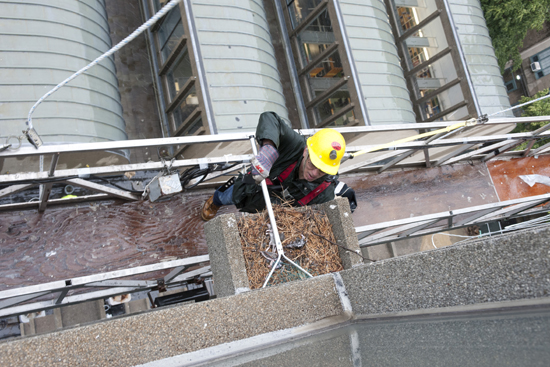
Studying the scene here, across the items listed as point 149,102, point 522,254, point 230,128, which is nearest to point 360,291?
point 522,254

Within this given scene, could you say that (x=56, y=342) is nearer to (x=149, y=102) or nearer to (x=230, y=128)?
(x=230, y=128)

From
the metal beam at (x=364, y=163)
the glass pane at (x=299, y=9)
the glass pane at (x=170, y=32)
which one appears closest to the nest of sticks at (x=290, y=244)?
the metal beam at (x=364, y=163)

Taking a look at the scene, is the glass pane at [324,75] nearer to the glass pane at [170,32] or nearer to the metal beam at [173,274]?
the glass pane at [170,32]

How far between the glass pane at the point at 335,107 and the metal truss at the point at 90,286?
11.9 feet

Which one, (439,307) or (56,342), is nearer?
Result: (56,342)

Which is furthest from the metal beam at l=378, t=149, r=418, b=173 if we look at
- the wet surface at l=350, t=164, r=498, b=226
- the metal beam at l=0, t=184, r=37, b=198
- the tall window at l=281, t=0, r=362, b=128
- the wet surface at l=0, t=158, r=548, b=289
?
the metal beam at l=0, t=184, r=37, b=198

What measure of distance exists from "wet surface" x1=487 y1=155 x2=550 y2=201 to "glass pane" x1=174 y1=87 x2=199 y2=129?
542 centimetres

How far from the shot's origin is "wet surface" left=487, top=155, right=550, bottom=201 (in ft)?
27.8

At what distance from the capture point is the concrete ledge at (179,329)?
2180 mm

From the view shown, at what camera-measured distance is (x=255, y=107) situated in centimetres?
632

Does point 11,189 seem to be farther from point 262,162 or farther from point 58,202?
point 262,162

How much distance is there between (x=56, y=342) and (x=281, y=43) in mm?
8415

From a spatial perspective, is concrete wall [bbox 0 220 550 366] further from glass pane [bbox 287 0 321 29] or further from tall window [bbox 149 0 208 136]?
glass pane [bbox 287 0 321 29]

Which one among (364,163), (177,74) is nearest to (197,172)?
(364,163)
